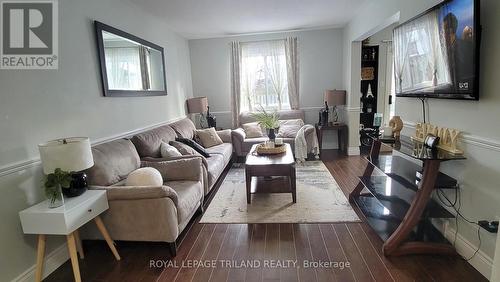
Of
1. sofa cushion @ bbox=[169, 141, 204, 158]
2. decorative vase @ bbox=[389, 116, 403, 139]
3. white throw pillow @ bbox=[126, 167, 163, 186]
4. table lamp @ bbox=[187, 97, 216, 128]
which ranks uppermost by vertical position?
table lamp @ bbox=[187, 97, 216, 128]

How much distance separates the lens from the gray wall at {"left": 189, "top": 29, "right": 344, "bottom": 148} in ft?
17.7

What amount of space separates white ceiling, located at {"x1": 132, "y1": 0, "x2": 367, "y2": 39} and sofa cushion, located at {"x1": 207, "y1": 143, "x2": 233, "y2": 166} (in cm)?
204

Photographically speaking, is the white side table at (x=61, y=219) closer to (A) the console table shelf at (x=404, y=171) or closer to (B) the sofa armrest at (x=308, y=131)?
(A) the console table shelf at (x=404, y=171)

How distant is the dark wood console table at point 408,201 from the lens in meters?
1.96

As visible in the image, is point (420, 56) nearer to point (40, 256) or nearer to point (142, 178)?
point (142, 178)

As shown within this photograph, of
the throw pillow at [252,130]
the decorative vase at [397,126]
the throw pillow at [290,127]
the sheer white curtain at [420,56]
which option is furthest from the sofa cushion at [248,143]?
the sheer white curtain at [420,56]

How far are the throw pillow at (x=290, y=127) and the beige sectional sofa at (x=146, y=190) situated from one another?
195 centimetres

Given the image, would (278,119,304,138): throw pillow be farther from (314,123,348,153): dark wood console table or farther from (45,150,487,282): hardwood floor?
(45,150,487,282): hardwood floor

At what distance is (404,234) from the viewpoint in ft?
6.79

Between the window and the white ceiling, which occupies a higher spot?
the white ceiling

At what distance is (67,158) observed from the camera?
1853mm

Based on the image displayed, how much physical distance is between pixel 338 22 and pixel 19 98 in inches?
190

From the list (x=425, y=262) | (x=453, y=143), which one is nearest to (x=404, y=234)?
(x=425, y=262)

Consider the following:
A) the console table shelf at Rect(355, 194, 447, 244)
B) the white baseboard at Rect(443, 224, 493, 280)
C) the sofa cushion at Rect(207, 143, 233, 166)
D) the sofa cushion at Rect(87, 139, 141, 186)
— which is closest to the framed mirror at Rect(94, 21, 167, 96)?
the sofa cushion at Rect(87, 139, 141, 186)
